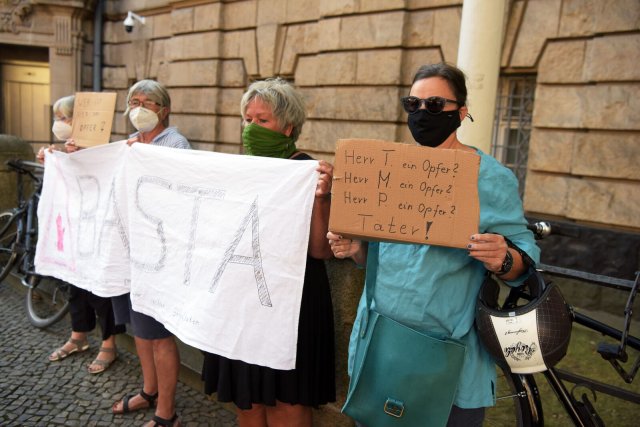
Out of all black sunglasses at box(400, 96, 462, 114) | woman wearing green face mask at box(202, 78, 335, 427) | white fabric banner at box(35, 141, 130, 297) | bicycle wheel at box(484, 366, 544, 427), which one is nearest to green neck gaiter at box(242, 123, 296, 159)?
woman wearing green face mask at box(202, 78, 335, 427)

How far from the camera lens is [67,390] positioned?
3443 mm

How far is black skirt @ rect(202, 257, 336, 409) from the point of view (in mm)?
2266

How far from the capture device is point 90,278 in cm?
322

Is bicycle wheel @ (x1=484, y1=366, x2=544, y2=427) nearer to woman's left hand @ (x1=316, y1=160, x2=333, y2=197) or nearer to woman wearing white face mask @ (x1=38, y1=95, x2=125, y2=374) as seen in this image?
woman's left hand @ (x1=316, y1=160, x2=333, y2=197)

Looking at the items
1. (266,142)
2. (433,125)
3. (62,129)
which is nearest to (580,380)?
(433,125)

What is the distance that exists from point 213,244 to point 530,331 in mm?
1390

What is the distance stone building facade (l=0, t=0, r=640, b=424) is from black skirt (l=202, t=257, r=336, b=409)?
0.71ft

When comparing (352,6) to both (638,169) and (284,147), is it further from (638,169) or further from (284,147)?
(284,147)

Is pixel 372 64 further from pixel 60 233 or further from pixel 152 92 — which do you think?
pixel 60 233

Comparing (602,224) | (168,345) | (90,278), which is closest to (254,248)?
(168,345)

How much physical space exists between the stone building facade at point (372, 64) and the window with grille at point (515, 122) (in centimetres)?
22

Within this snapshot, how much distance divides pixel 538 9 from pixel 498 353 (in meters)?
5.86

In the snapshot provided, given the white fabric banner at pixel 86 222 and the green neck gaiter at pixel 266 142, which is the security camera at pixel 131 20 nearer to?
the white fabric banner at pixel 86 222

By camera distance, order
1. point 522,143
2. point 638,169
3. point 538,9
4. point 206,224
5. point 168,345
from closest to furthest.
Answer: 1. point 206,224
2. point 168,345
3. point 638,169
4. point 538,9
5. point 522,143
